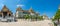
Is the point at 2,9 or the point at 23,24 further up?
the point at 2,9

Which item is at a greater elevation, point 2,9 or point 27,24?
point 2,9

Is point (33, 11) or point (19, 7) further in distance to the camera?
point (33, 11)

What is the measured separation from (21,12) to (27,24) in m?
35.9

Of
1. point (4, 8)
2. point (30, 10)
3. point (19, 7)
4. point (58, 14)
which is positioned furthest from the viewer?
point (30, 10)

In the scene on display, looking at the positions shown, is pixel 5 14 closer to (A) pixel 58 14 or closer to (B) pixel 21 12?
(B) pixel 21 12

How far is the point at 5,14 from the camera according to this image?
5134 centimetres

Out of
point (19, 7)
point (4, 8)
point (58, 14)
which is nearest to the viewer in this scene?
point (58, 14)

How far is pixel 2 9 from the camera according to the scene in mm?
50938

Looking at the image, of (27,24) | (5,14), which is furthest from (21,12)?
(27,24)

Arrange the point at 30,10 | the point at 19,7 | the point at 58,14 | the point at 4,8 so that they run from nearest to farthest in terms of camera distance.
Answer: the point at 58,14, the point at 4,8, the point at 19,7, the point at 30,10

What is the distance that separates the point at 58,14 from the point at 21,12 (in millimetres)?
37128

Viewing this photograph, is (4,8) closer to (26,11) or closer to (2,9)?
(2,9)

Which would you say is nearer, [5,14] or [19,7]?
[5,14]

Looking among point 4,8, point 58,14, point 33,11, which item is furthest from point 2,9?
point 33,11
